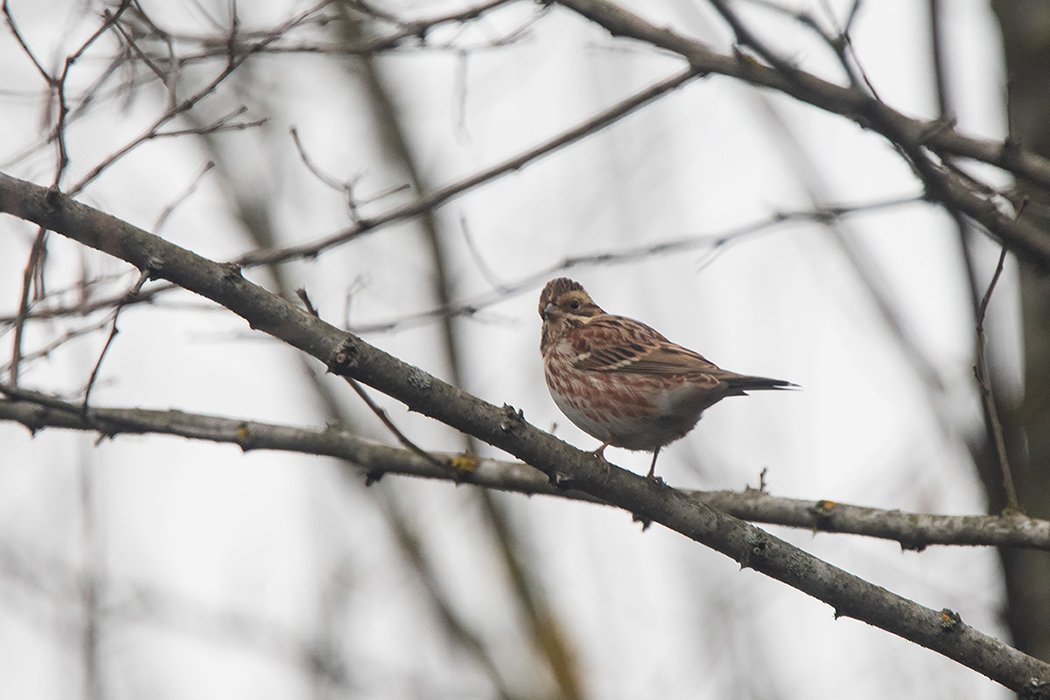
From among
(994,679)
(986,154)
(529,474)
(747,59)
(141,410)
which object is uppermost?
(747,59)

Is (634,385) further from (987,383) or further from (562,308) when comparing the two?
A: (987,383)

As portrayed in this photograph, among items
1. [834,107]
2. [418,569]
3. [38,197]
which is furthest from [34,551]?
[834,107]

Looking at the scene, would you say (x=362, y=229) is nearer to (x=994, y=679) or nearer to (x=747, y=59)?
(x=747, y=59)

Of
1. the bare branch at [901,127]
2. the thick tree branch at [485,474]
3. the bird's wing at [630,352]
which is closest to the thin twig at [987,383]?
the thick tree branch at [485,474]

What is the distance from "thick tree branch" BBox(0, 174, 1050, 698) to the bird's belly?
1.66 m

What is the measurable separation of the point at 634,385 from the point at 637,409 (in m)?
0.16

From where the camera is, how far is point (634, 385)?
5809 millimetres

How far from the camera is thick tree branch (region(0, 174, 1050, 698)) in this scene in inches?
130

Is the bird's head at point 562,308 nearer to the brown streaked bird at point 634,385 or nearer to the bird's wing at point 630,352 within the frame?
the bird's wing at point 630,352

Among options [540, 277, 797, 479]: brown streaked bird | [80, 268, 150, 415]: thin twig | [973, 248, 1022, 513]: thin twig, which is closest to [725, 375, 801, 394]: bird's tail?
[540, 277, 797, 479]: brown streaked bird

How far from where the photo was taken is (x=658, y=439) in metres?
5.84

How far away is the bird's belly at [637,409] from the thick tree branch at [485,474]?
0.80 metres

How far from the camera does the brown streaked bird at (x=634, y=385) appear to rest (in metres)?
5.64

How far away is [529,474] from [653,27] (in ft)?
7.67
